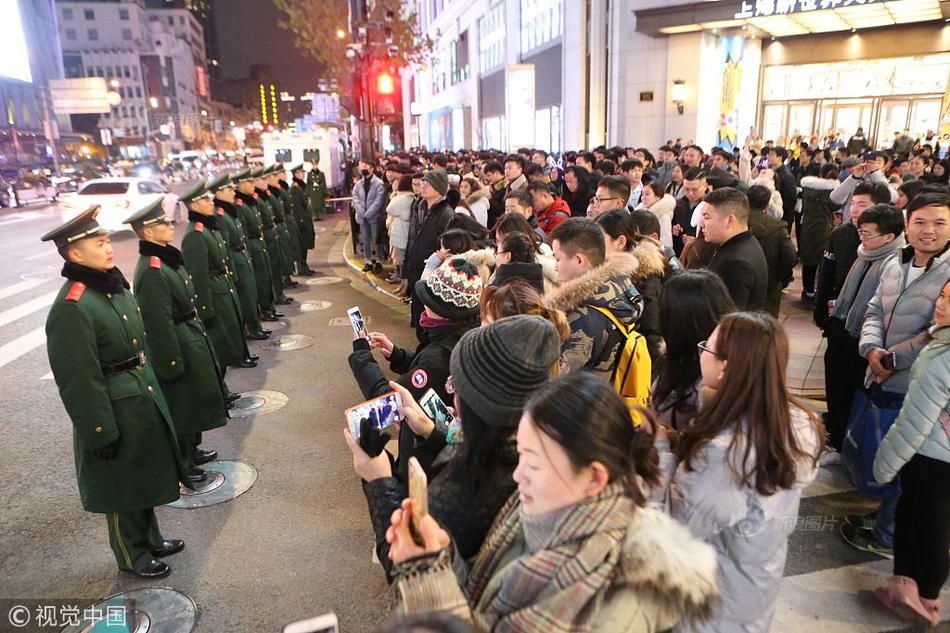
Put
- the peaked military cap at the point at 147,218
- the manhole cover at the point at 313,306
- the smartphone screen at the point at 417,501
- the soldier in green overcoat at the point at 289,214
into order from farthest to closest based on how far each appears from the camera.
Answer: the soldier in green overcoat at the point at 289,214, the manhole cover at the point at 313,306, the peaked military cap at the point at 147,218, the smartphone screen at the point at 417,501

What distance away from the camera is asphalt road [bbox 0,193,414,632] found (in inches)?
142

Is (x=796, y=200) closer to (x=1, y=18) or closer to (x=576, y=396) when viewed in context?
(x=576, y=396)

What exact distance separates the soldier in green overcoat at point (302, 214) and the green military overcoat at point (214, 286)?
18.3 ft

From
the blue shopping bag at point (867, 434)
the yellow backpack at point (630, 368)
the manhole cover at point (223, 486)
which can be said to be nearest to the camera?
the yellow backpack at point (630, 368)

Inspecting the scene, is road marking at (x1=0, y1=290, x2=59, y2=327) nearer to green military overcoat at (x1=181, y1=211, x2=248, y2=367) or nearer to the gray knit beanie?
green military overcoat at (x1=181, y1=211, x2=248, y2=367)

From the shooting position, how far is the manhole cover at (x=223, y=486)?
180 inches

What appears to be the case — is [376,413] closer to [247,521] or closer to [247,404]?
[247,521]

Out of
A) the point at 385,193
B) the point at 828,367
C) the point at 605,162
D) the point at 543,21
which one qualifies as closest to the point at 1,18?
the point at 543,21

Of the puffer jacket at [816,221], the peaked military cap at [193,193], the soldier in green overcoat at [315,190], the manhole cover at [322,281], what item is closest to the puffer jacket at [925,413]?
the peaked military cap at [193,193]

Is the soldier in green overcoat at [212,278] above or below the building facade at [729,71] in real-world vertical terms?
below

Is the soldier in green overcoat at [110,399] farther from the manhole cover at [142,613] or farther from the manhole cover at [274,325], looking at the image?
the manhole cover at [274,325]

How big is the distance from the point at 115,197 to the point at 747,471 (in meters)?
20.7

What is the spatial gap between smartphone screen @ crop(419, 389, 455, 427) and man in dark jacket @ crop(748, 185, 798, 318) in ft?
14.4

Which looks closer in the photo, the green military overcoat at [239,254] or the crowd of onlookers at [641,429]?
the crowd of onlookers at [641,429]
